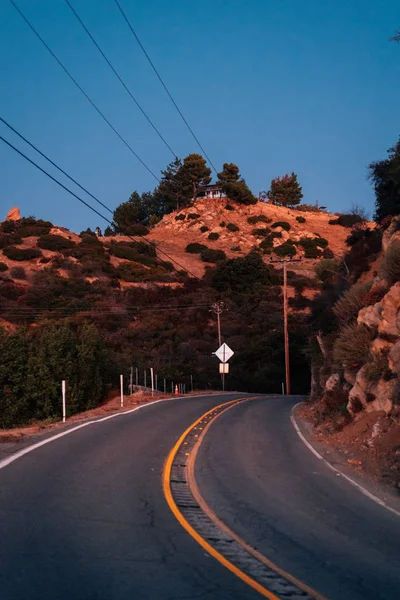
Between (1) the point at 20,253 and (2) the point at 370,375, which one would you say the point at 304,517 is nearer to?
(2) the point at 370,375

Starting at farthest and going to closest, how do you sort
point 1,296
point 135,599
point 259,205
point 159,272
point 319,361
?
1. point 259,205
2. point 159,272
3. point 1,296
4. point 319,361
5. point 135,599

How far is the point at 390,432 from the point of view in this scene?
14.5m

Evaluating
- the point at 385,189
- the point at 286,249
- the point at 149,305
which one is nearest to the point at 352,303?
the point at 385,189

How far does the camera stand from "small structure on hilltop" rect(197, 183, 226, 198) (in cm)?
11862

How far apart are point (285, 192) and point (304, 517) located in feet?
400

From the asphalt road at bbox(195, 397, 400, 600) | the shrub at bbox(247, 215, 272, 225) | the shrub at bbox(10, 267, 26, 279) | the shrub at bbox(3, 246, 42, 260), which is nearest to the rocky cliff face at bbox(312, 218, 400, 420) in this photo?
the asphalt road at bbox(195, 397, 400, 600)

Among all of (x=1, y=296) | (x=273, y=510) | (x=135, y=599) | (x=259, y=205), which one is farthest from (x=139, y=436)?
(x=259, y=205)

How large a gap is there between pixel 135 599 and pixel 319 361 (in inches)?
1060

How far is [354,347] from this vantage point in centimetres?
1948

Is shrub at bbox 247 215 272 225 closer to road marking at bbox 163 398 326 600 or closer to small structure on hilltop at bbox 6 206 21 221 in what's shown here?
small structure on hilltop at bbox 6 206 21 221

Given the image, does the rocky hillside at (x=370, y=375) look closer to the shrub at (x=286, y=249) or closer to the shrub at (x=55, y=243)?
the shrub at (x=286, y=249)

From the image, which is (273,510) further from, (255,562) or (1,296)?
(1,296)

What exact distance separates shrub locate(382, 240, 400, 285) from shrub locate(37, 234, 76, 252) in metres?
74.1

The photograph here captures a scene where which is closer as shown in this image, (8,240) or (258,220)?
(8,240)
